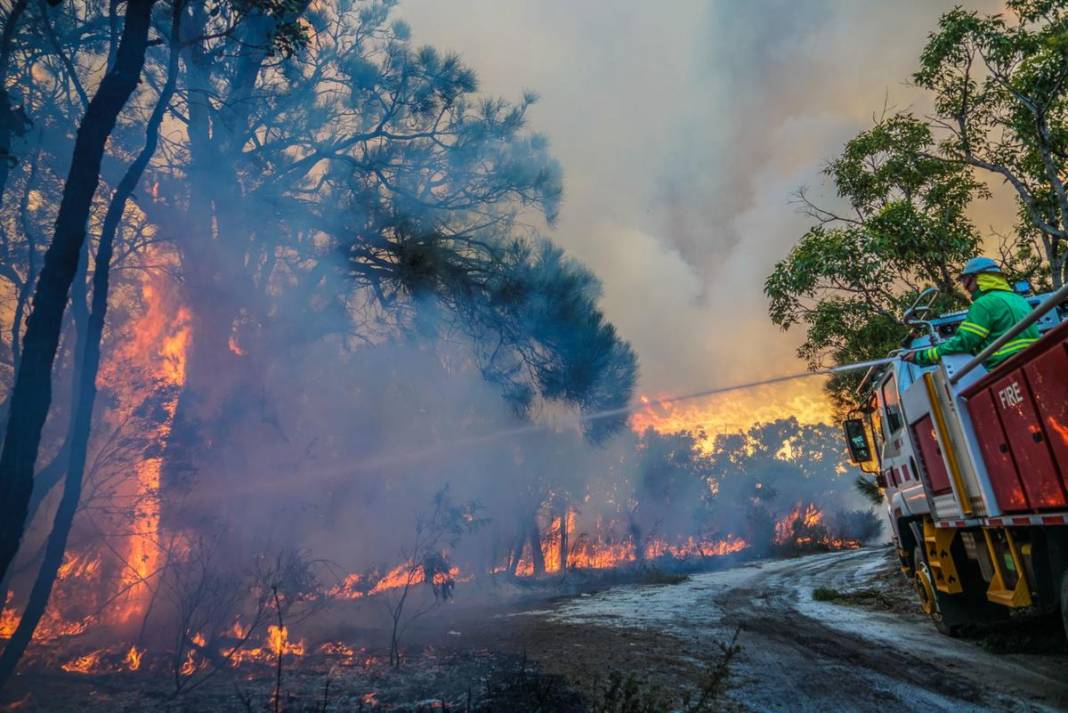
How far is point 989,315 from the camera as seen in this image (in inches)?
178

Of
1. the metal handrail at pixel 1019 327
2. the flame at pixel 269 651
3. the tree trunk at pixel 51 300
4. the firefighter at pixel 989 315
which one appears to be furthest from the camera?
the flame at pixel 269 651

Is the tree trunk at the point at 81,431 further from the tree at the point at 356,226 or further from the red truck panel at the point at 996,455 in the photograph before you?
the red truck panel at the point at 996,455

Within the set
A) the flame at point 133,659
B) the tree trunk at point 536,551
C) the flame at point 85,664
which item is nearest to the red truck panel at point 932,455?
the flame at point 133,659

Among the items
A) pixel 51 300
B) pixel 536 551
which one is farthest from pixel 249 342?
pixel 536 551

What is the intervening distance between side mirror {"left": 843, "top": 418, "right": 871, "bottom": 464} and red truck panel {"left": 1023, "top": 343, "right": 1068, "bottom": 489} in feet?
14.9

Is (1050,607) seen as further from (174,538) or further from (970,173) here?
(174,538)

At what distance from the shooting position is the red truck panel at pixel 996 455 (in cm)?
Answer: 400

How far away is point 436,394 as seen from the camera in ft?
52.1

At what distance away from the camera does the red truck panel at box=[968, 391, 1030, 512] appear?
158 inches

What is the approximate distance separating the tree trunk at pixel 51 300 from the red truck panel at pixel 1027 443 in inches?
247

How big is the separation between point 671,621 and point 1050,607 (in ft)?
16.8

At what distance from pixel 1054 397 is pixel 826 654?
3.66 meters

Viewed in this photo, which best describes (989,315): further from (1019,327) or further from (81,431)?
(81,431)

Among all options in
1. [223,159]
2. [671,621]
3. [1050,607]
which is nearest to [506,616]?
[671,621]
